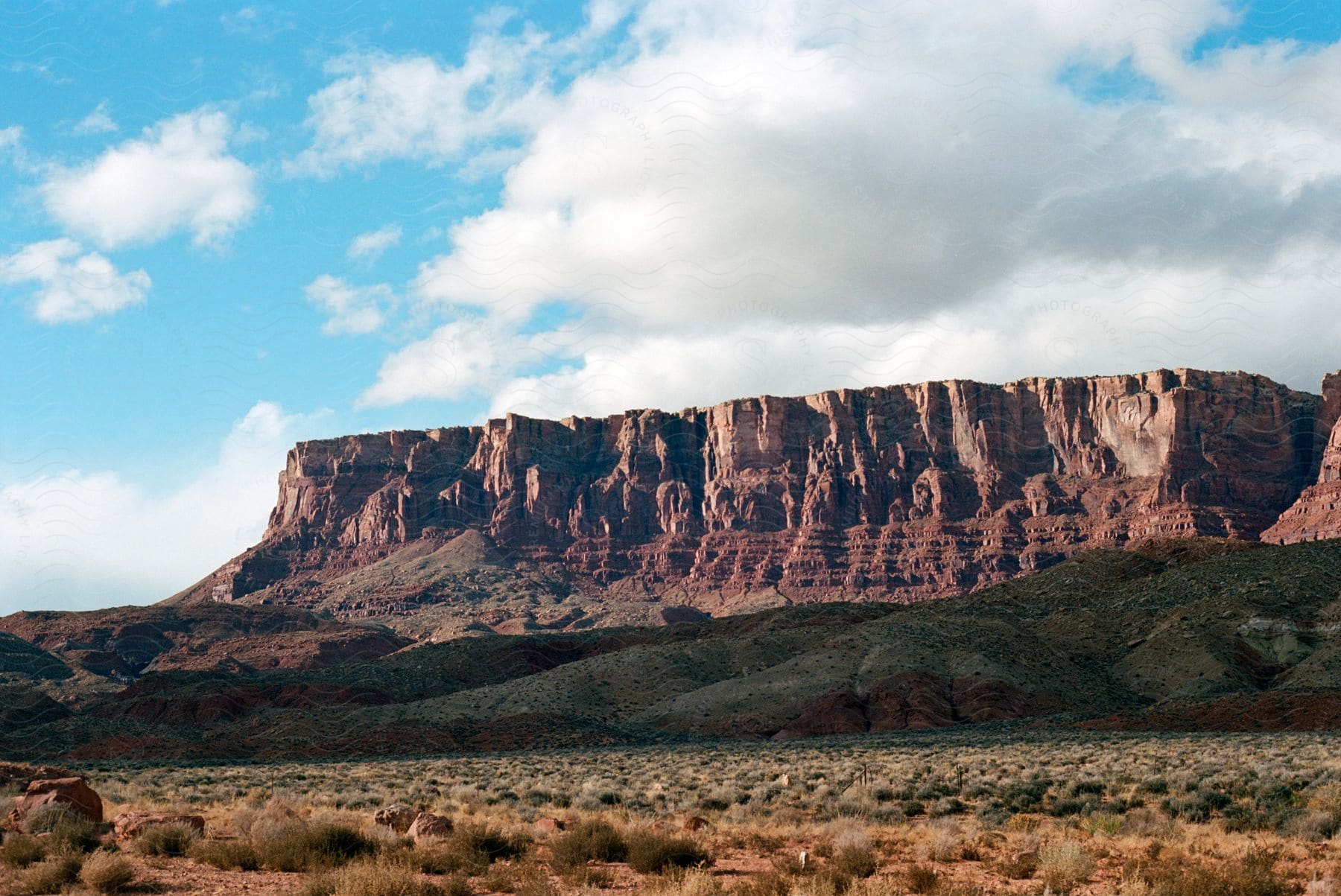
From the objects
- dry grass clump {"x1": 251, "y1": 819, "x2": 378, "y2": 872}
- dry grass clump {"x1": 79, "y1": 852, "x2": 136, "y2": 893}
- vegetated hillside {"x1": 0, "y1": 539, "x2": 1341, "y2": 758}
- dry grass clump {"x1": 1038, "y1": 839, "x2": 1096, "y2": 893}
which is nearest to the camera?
dry grass clump {"x1": 79, "y1": 852, "x2": 136, "y2": 893}

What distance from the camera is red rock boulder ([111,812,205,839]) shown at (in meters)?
22.6

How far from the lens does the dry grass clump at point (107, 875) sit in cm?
1780

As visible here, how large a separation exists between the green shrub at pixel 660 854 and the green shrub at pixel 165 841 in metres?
7.81

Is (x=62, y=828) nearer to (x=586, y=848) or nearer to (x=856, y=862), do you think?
(x=586, y=848)

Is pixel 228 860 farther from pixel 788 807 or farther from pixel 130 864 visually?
pixel 788 807

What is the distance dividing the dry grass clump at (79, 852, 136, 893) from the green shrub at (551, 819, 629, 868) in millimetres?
6437

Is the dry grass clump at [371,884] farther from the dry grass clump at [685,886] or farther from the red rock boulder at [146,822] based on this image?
the red rock boulder at [146,822]

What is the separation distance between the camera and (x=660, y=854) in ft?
65.8

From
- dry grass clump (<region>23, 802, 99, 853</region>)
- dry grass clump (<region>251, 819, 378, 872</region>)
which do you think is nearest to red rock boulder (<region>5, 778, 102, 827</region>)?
dry grass clump (<region>23, 802, 99, 853</region>)

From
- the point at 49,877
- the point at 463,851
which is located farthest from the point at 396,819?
the point at 49,877

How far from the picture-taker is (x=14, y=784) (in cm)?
2883

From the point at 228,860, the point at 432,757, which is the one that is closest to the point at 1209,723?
the point at 432,757

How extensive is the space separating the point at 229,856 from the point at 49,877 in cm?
311

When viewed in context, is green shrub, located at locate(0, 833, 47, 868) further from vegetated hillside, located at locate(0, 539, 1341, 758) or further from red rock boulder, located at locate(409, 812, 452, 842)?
vegetated hillside, located at locate(0, 539, 1341, 758)
